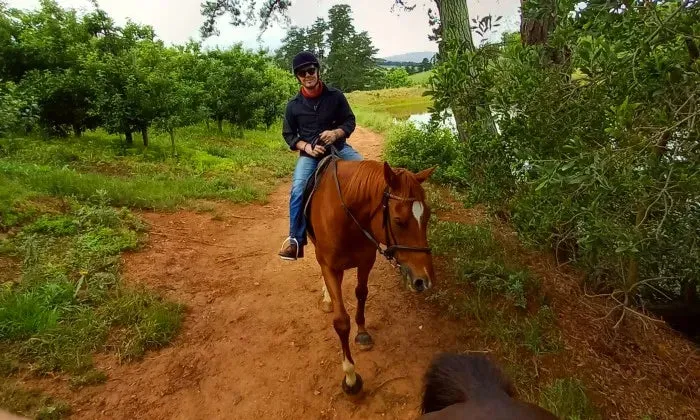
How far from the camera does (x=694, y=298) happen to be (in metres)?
5.28

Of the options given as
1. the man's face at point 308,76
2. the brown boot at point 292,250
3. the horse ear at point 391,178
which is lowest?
the brown boot at point 292,250

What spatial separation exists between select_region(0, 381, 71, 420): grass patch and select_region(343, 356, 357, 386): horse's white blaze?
226 cm

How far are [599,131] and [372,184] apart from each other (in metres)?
1.78

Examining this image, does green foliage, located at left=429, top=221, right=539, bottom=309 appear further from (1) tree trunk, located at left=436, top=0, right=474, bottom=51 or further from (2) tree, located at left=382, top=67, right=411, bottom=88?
(2) tree, located at left=382, top=67, right=411, bottom=88

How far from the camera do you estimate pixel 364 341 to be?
4.19 m

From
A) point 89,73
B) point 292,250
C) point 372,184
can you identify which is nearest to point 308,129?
point 292,250

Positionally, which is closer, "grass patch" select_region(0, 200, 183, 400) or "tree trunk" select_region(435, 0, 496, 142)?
"grass patch" select_region(0, 200, 183, 400)

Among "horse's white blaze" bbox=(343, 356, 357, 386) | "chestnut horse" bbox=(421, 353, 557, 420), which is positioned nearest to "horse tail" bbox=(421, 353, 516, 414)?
"chestnut horse" bbox=(421, 353, 557, 420)

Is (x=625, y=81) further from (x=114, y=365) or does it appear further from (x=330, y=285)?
(x=114, y=365)

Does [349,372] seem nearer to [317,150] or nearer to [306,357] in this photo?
[306,357]

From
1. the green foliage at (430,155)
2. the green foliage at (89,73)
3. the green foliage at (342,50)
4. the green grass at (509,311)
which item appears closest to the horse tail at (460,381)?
the green grass at (509,311)

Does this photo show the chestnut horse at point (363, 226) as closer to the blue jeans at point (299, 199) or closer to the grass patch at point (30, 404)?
the blue jeans at point (299, 199)

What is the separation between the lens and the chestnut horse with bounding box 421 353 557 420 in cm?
170

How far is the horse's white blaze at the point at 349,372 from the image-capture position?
360cm
